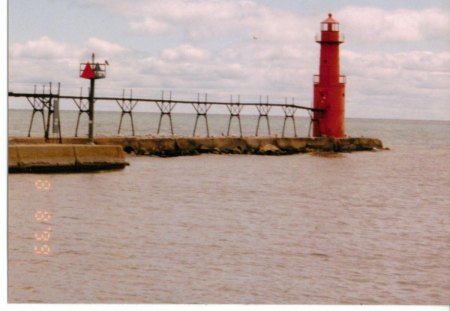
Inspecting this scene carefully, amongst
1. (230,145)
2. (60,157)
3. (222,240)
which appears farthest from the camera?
(230,145)

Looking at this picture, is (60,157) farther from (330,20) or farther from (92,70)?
(330,20)

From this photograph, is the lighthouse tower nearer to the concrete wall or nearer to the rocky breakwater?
the rocky breakwater

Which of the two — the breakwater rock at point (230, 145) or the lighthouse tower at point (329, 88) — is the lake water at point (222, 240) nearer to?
the breakwater rock at point (230, 145)

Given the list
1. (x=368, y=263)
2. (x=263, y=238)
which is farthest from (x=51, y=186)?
(x=368, y=263)

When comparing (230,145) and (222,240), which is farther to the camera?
(230,145)

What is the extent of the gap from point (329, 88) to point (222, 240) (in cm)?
2838

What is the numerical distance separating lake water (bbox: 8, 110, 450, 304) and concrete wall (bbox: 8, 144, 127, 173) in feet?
1.39

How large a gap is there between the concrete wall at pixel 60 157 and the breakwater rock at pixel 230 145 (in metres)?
6.56

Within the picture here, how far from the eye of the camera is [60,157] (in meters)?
27.7

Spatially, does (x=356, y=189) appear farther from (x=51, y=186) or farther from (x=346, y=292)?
(x=346, y=292)

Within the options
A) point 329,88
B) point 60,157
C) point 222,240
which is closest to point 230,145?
point 329,88

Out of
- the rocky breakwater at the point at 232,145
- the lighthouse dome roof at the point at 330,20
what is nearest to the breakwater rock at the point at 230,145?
the rocky breakwater at the point at 232,145

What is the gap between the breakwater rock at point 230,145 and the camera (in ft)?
129

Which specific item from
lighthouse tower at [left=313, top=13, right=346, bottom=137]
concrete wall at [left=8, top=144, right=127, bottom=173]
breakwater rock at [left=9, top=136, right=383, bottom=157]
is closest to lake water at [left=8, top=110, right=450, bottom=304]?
concrete wall at [left=8, top=144, right=127, bottom=173]
